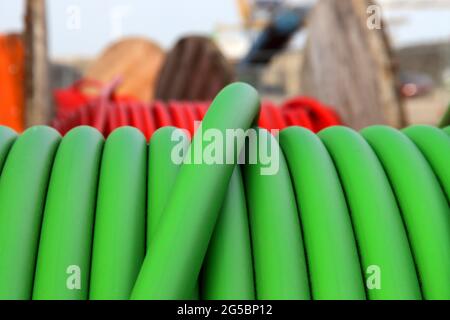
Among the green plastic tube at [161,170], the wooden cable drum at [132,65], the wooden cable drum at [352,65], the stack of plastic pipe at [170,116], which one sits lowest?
the green plastic tube at [161,170]

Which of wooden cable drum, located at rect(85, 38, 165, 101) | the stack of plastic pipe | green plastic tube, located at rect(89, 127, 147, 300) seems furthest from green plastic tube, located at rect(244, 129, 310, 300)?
wooden cable drum, located at rect(85, 38, 165, 101)

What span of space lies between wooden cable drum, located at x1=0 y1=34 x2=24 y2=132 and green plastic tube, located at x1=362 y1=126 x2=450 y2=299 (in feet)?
5.77

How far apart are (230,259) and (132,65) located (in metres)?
5.76

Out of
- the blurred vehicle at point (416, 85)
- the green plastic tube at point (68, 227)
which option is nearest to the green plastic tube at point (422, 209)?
the green plastic tube at point (68, 227)

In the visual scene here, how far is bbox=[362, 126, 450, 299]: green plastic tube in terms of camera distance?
693 mm

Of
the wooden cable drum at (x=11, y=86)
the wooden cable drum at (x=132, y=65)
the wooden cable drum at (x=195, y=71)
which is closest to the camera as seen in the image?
the wooden cable drum at (x=11, y=86)

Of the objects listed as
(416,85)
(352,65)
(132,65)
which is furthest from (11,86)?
(416,85)

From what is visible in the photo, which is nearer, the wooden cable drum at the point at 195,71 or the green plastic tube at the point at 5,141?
the green plastic tube at the point at 5,141

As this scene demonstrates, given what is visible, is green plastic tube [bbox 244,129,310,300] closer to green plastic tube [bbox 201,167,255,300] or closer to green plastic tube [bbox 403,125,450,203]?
green plastic tube [bbox 201,167,255,300]

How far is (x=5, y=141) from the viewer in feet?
2.65

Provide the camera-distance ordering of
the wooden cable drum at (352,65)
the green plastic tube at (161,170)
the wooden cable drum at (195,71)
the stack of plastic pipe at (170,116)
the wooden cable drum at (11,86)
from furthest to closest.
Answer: the wooden cable drum at (195,71) → the wooden cable drum at (11,86) → the wooden cable drum at (352,65) → the stack of plastic pipe at (170,116) → the green plastic tube at (161,170)

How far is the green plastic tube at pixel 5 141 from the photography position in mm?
791

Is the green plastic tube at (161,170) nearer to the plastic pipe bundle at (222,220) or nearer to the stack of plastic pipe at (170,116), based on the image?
the plastic pipe bundle at (222,220)

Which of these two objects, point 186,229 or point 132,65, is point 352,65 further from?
point 132,65
